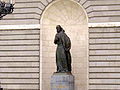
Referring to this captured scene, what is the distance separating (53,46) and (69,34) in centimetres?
103

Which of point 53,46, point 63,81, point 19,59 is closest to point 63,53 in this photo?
point 63,81

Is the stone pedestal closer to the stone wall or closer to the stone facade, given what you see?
the stone facade

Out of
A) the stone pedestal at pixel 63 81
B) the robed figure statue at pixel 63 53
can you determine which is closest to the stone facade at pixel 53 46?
the robed figure statue at pixel 63 53

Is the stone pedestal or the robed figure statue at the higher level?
the robed figure statue

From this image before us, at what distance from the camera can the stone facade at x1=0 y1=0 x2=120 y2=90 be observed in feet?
66.8

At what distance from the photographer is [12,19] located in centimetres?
2155

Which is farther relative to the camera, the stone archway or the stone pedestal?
the stone archway

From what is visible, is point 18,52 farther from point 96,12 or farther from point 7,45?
point 96,12

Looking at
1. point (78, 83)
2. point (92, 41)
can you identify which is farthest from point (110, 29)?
point (78, 83)

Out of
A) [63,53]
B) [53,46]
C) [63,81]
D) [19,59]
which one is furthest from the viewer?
[53,46]

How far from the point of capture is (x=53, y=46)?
21359mm

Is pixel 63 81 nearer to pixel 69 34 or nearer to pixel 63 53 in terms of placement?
pixel 63 53

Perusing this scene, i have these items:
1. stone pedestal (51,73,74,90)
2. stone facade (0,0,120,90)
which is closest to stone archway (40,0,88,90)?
stone facade (0,0,120,90)

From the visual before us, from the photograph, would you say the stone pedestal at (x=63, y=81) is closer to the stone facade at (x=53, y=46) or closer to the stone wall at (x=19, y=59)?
the stone facade at (x=53, y=46)
